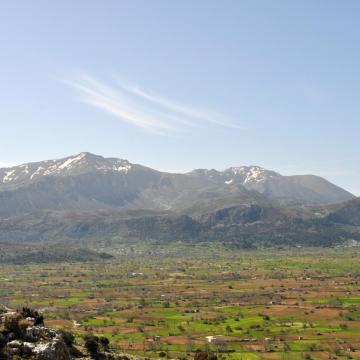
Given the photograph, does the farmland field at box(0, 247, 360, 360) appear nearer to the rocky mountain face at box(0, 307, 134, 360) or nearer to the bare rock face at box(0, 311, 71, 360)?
the rocky mountain face at box(0, 307, 134, 360)

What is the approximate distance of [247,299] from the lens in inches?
5901

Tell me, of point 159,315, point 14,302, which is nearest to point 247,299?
point 159,315

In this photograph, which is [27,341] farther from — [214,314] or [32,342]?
[214,314]

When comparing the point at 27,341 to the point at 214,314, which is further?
the point at 214,314

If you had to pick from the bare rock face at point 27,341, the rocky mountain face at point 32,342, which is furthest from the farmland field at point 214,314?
the bare rock face at point 27,341

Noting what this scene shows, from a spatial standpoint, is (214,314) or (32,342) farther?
(214,314)

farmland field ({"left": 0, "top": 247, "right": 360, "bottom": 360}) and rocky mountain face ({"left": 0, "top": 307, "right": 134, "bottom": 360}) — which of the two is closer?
rocky mountain face ({"left": 0, "top": 307, "right": 134, "bottom": 360})

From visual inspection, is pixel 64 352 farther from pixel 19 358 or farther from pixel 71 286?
pixel 71 286

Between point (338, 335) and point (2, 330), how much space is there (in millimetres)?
78949

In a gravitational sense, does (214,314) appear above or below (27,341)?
below

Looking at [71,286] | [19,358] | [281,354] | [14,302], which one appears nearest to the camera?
[19,358]

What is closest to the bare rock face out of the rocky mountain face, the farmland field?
the rocky mountain face

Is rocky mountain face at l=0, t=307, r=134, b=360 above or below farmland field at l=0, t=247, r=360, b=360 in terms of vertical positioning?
above

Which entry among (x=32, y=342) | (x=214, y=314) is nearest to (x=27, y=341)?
(x=32, y=342)
